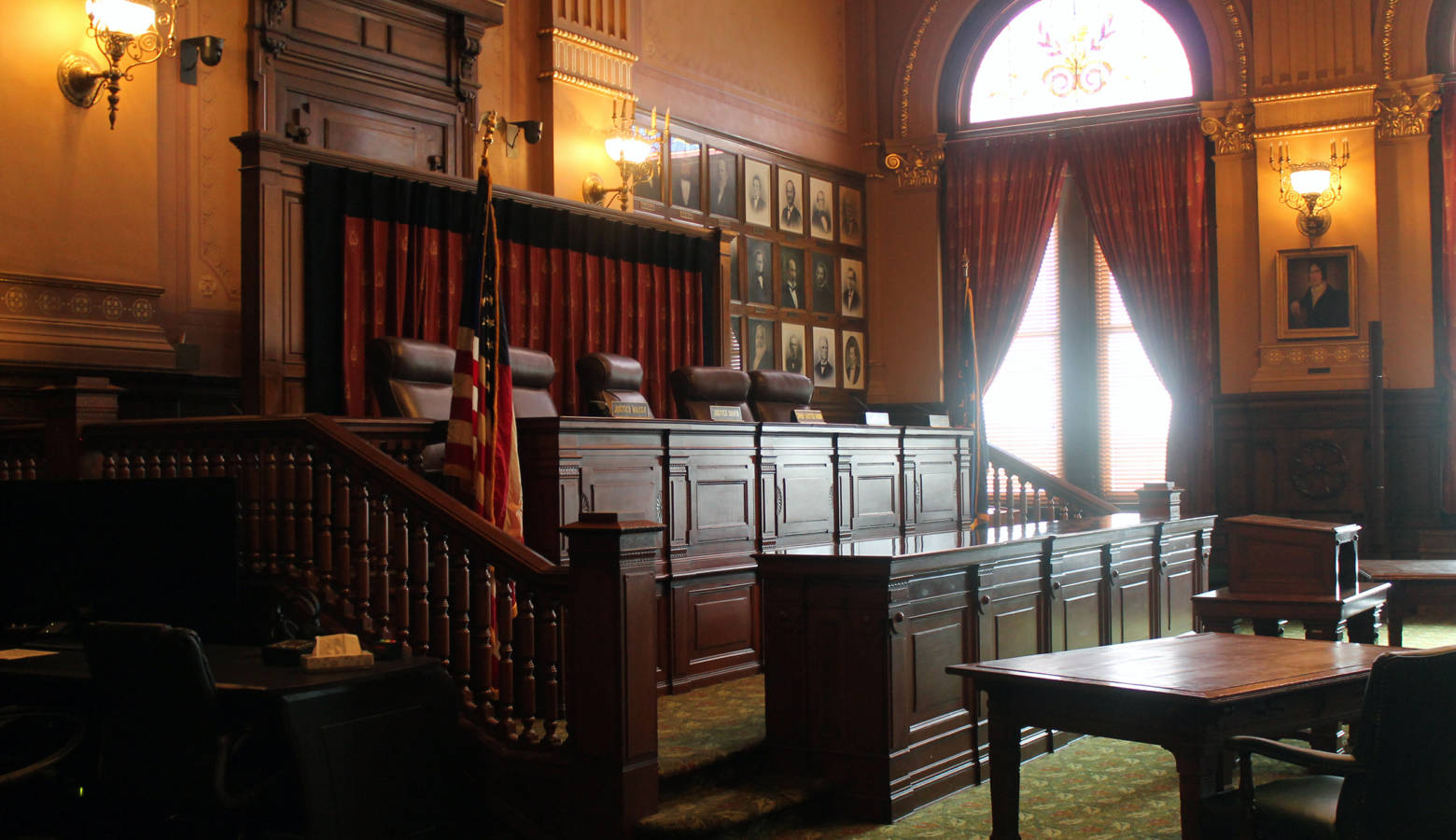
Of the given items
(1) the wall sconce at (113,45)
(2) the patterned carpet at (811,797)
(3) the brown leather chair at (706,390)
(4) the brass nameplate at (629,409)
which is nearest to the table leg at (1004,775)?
(2) the patterned carpet at (811,797)

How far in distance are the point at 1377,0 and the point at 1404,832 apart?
10.0 m

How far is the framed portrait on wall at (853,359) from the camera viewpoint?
504 inches

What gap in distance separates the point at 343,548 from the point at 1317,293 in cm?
918

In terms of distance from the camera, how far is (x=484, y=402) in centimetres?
565

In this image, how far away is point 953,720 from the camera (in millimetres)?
5574

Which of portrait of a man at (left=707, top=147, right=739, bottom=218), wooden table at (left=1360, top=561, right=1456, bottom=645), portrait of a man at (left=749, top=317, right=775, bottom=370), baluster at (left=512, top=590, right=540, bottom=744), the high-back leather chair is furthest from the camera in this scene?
portrait of a man at (left=749, top=317, right=775, bottom=370)

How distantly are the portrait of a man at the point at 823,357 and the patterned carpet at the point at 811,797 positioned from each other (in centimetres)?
671

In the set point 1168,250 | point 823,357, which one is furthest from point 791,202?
point 1168,250

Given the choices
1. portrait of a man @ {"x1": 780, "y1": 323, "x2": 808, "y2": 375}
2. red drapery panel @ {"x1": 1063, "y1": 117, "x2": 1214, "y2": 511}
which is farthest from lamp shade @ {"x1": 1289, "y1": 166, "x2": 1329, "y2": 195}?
portrait of a man @ {"x1": 780, "y1": 323, "x2": 808, "y2": 375}

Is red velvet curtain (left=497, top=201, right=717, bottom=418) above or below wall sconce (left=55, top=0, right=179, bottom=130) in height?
below

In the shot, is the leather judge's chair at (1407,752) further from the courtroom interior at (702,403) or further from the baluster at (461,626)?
the baluster at (461,626)

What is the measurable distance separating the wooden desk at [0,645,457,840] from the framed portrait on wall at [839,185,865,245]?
900 centimetres

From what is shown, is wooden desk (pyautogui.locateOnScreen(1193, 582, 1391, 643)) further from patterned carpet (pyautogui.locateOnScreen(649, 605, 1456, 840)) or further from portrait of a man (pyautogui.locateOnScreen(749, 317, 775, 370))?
portrait of a man (pyautogui.locateOnScreen(749, 317, 775, 370))

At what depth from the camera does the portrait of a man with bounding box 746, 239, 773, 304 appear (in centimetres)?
1172
